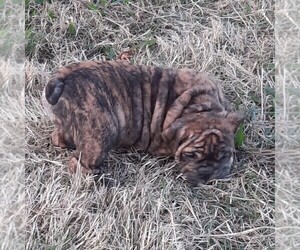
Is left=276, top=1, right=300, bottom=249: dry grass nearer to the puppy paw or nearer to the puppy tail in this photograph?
the puppy paw

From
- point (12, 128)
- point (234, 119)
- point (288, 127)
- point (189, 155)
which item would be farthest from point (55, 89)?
point (288, 127)

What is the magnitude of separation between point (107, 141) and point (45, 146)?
439 mm

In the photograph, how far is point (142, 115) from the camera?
Answer: 3707 mm

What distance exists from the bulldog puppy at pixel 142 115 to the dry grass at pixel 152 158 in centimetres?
10

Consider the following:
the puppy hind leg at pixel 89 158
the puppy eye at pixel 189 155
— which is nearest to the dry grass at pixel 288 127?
the puppy eye at pixel 189 155

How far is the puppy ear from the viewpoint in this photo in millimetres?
3611

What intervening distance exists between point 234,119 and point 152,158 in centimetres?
49

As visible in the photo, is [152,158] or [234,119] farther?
[152,158]

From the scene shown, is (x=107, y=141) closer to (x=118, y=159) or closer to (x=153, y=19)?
(x=118, y=159)

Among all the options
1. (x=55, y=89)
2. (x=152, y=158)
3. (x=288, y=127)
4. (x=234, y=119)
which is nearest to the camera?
(x=288, y=127)

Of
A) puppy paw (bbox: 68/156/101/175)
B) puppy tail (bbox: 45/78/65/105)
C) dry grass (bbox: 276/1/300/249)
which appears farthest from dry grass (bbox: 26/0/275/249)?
puppy tail (bbox: 45/78/65/105)

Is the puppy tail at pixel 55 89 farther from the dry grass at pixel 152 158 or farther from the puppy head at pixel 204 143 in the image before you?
the puppy head at pixel 204 143

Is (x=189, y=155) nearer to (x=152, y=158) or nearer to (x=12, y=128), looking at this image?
(x=152, y=158)

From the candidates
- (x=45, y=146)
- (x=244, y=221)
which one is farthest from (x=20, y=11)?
(x=244, y=221)
